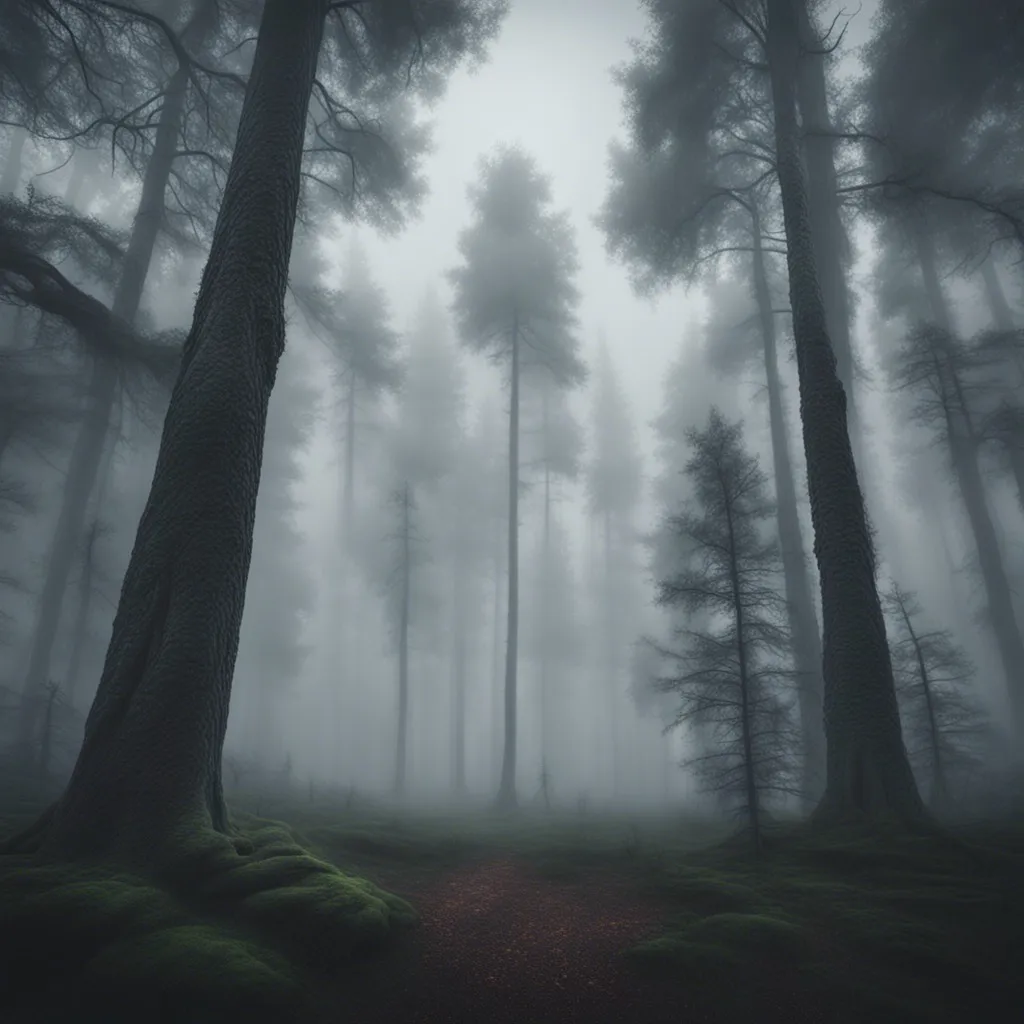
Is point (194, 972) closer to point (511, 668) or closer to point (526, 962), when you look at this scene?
point (526, 962)

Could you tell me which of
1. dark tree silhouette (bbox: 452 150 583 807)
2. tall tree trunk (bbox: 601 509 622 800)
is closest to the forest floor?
dark tree silhouette (bbox: 452 150 583 807)

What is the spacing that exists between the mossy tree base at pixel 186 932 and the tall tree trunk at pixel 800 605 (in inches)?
359

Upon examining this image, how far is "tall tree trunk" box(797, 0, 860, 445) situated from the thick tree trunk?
9719mm

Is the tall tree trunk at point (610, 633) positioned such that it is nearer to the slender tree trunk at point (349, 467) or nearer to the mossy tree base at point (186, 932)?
the slender tree trunk at point (349, 467)

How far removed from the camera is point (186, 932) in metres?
3.08

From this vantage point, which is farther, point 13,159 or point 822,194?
point 13,159

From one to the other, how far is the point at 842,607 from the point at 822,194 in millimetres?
9065

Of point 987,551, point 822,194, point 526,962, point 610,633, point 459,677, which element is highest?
point 822,194

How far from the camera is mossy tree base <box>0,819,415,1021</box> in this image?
267 centimetres

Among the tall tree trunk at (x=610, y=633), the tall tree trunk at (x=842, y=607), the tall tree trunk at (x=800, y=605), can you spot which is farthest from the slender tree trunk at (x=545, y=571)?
the tall tree trunk at (x=842, y=607)

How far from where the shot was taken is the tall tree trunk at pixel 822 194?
11250mm

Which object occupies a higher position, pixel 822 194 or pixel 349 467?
pixel 349 467

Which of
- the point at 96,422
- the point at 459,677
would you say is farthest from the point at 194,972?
the point at 459,677

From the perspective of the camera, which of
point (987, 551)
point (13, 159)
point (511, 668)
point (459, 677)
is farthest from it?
point (459, 677)
